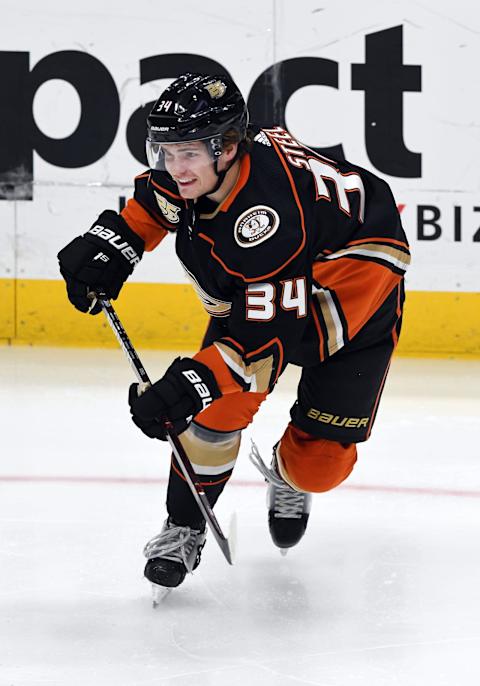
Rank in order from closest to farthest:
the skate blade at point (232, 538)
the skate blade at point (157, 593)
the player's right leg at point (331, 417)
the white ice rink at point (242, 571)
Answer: the white ice rink at point (242, 571) < the skate blade at point (157, 593) < the skate blade at point (232, 538) < the player's right leg at point (331, 417)

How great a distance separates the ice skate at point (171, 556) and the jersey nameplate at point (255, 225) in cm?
62

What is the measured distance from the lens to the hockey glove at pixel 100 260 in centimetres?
241

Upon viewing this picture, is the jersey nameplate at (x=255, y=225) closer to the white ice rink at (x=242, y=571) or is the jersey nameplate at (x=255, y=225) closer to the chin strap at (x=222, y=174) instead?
the chin strap at (x=222, y=174)

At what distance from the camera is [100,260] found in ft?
7.93

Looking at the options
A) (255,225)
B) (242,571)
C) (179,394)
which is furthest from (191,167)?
(242,571)

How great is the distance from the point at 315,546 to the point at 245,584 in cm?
32

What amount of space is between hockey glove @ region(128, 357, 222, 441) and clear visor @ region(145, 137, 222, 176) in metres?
0.33

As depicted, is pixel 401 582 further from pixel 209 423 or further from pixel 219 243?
pixel 219 243

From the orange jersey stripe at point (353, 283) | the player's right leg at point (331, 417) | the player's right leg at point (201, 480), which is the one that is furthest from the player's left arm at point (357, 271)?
the player's right leg at point (201, 480)

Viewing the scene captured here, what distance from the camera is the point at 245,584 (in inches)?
94.7

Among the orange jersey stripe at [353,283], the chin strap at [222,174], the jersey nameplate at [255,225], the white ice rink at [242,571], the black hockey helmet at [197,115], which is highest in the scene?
the black hockey helmet at [197,115]

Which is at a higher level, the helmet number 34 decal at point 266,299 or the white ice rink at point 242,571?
the helmet number 34 decal at point 266,299

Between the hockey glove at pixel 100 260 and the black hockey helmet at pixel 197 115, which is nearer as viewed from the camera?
the black hockey helmet at pixel 197 115

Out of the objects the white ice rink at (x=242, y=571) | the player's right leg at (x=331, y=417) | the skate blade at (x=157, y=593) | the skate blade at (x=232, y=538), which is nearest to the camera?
the white ice rink at (x=242, y=571)
